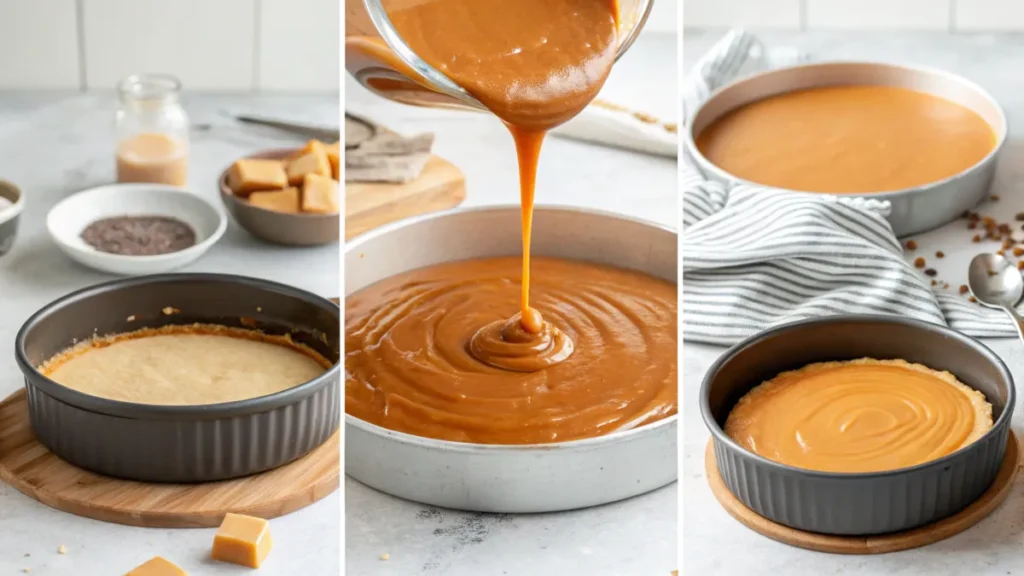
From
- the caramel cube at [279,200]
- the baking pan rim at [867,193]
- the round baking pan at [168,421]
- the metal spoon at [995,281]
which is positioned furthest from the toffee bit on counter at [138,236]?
the metal spoon at [995,281]

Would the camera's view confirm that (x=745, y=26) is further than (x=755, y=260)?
Yes

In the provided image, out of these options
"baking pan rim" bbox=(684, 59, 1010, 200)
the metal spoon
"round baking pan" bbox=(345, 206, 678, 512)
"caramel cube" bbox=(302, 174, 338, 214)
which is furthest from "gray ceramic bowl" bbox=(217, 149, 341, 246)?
the metal spoon

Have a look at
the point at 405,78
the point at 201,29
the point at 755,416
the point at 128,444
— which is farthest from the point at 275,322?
the point at 201,29

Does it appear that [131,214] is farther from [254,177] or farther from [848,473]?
[848,473]

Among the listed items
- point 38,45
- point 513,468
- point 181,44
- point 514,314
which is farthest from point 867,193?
point 38,45

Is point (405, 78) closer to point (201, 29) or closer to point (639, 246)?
point (639, 246)

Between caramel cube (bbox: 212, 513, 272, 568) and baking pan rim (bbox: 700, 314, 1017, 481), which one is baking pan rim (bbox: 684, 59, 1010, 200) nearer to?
baking pan rim (bbox: 700, 314, 1017, 481)
